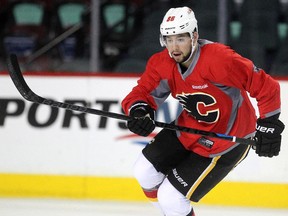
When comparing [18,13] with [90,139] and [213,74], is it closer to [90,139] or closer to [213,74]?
[90,139]

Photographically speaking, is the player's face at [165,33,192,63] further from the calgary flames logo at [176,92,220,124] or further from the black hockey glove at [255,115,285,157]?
the black hockey glove at [255,115,285,157]

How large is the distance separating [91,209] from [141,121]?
148 centimetres

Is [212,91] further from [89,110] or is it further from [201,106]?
[89,110]

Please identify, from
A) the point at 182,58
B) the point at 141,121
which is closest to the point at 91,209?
the point at 141,121

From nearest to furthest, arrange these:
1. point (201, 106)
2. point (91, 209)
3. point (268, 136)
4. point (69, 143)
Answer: point (268, 136) → point (201, 106) → point (91, 209) → point (69, 143)

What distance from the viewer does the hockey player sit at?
3.61 meters

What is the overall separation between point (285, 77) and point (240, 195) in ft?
2.71

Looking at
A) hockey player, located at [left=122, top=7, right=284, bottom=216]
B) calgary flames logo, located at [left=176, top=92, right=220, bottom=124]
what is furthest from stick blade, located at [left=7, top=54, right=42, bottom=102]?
calgary flames logo, located at [left=176, top=92, right=220, bottom=124]

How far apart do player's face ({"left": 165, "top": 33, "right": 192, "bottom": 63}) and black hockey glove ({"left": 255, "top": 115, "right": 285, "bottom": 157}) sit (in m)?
0.46

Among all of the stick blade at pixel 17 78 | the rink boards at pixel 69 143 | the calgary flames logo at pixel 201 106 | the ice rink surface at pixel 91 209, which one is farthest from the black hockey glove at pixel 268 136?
the rink boards at pixel 69 143

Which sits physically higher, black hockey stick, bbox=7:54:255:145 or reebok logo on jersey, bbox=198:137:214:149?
black hockey stick, bbox=7:54:255:145

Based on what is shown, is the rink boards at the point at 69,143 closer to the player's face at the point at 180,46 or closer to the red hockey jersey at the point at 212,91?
the red hockey jersey at the point at 212,91

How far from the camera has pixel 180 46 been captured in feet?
11.9

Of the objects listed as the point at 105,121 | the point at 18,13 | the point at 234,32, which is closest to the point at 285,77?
the point at 234,32
